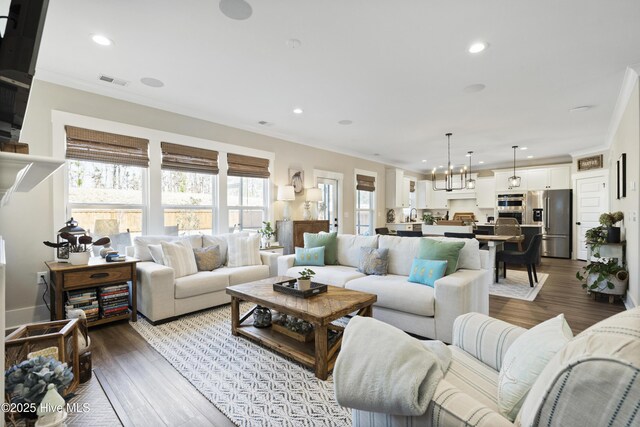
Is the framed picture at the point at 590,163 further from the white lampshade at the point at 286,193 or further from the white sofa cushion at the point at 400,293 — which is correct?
the white lampshade at the point at 286,193

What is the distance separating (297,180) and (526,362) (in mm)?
5258

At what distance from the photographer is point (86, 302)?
3055mm

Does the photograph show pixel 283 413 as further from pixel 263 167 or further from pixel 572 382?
pixel 263 167

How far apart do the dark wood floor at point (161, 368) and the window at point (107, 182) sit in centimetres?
129

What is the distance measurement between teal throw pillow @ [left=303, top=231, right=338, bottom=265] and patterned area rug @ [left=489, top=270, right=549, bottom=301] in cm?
243

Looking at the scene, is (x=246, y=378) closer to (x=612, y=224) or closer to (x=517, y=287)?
(x=517, y=287)

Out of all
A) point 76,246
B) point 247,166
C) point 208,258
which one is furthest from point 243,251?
point 76,246

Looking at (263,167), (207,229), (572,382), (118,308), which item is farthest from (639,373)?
(263,167)

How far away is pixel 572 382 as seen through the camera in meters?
0.66

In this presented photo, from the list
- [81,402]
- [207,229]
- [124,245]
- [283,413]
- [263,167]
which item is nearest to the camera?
[283,413]

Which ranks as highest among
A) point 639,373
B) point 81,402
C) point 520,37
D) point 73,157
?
point 520,37

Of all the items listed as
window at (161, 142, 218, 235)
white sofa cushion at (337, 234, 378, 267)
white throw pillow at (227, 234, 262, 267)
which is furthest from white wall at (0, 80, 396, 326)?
white sofa cushion at (337, 234, 378, 267)

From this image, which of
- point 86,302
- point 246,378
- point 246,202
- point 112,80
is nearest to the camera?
point 246,378

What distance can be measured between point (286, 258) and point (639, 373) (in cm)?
360
